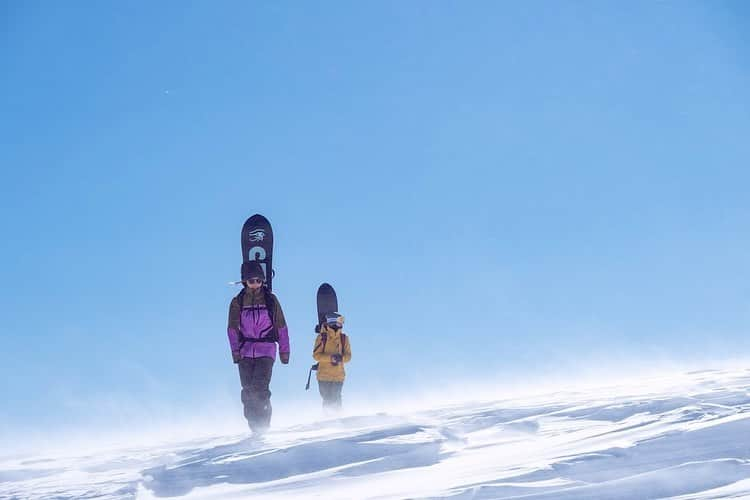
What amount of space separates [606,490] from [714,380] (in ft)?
13.3

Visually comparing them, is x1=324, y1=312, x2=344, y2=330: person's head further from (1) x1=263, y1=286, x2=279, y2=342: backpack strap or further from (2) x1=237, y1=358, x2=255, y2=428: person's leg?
(2) x1=237, y1=358, x2=255, y2=428: person's leg

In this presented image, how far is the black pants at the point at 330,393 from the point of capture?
11000 mm

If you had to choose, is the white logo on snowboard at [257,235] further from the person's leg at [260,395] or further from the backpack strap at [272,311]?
the person's leg at [260,395]

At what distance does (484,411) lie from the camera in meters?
6.32

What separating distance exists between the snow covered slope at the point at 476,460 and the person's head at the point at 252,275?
261 centimetres

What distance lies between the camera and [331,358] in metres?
11.0

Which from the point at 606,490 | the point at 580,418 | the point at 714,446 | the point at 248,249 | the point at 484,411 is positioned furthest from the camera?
the point at 248,249

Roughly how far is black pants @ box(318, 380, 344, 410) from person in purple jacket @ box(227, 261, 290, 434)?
260 cm

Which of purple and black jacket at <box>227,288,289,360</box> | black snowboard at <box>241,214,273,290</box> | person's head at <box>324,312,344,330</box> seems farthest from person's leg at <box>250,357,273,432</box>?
person's head at <box>324,312,344,330</box>

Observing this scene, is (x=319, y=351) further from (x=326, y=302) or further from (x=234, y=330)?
(x=234, y=330)

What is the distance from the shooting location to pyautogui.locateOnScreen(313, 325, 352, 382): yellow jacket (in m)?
11.0

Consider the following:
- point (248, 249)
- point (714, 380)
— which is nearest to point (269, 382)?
point (248, 249)

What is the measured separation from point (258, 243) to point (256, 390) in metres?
2.34

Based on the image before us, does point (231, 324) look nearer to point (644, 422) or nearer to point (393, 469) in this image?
point (393, 469)
